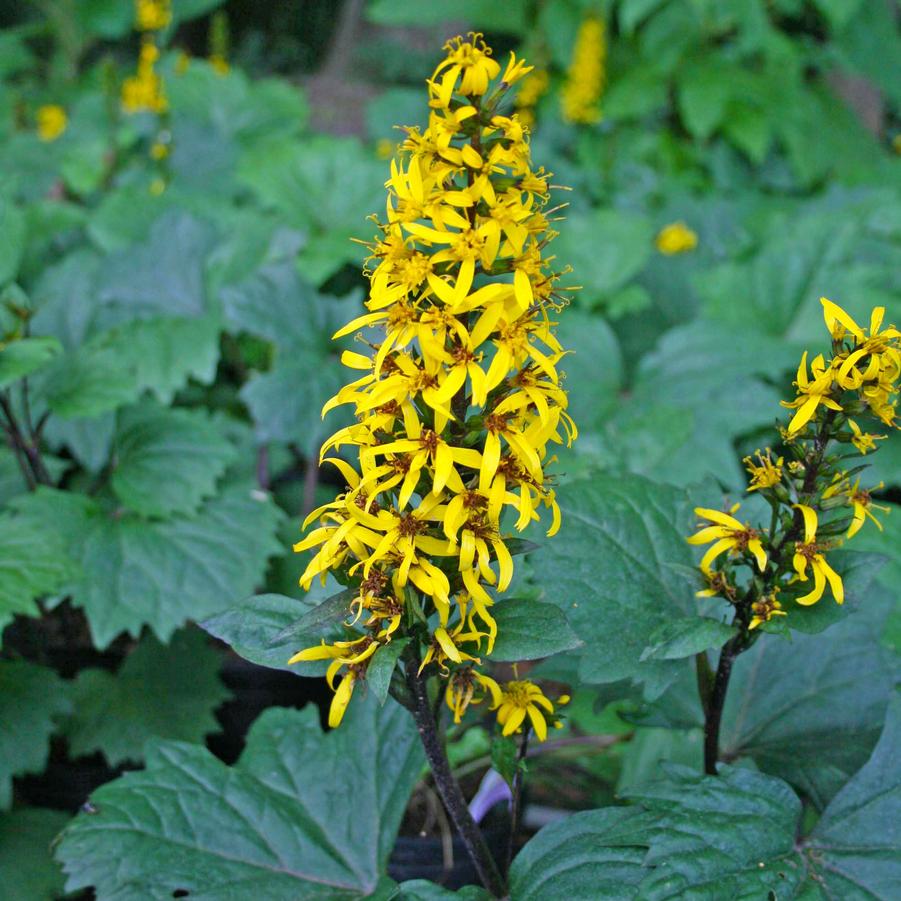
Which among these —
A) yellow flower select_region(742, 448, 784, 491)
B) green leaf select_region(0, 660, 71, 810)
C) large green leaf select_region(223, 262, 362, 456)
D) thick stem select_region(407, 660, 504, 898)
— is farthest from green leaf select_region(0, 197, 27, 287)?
yellow flower select_region(742, 448, 784, 491)

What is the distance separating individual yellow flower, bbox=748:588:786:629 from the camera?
1.11 m

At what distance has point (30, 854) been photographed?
1782 millimetres

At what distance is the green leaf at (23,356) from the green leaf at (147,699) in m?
0.68

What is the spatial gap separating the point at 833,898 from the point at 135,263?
7.74ft

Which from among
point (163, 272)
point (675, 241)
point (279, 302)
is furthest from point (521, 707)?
point (675, 241)

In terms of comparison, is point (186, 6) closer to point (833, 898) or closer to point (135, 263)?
point (135, 263)

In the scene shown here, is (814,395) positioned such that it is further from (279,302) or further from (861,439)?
(279,302)

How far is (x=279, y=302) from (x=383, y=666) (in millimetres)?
1701

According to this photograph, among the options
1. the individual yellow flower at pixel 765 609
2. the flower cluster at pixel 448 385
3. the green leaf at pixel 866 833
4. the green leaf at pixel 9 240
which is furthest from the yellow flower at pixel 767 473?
the green leaf at pixel 9 240

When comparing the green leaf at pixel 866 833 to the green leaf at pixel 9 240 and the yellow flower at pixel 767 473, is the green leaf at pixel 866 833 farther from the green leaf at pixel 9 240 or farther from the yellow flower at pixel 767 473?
the green leaf at pixel 9 240

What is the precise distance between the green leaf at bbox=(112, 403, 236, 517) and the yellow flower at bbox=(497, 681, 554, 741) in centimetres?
108

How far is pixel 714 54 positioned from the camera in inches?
184

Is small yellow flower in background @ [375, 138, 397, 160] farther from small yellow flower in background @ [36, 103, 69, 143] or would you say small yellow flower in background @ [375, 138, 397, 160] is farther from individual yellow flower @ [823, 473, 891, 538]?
individual yellow flower @ [823, 473, 891, 538]

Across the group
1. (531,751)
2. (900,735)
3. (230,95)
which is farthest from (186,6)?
(900,735)
